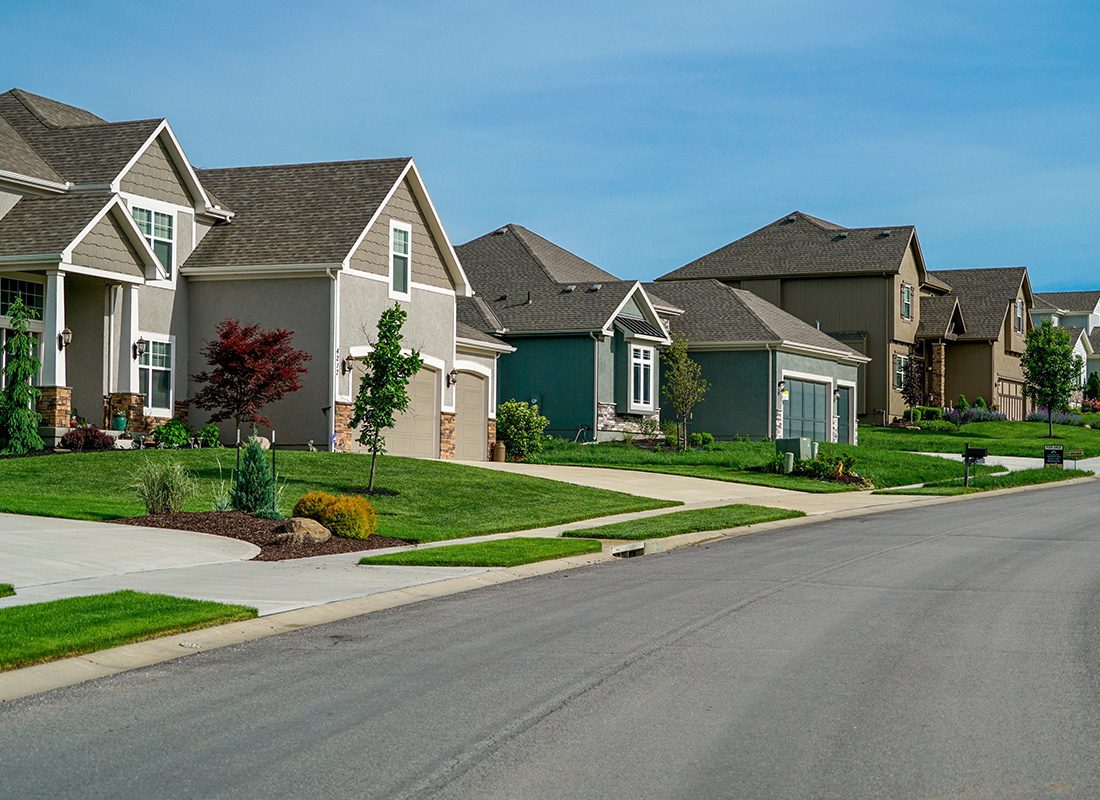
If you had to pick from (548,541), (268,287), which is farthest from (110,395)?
(548,541)

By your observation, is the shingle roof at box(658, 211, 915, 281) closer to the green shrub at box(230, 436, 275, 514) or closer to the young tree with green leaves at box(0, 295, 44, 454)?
the young tree with green leaves at box(0, 295, 44, 454)

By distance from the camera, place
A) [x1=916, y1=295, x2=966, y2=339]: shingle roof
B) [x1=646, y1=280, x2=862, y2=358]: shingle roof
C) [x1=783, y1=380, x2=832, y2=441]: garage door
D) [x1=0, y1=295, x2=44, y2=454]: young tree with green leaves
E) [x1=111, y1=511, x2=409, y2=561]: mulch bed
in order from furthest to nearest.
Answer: [x1=916, y1=295, x2=966, y2=339]: shingle roof → [x1=783, y1=380, x2=832, y2=441]: garage door → [x1=646, y1=280, x2=862, y2=358]: shingle roof → [x1=0, y1=295, x2=44, y2=454]: young tree with green leaves → [x1=111, y1=511, x2=409, y2=561]: mulch bed

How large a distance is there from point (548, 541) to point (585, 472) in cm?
1564

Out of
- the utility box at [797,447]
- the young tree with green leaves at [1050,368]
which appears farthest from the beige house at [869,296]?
the utility box at [797,447]

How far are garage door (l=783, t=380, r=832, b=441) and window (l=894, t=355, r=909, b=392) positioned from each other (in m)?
9.21

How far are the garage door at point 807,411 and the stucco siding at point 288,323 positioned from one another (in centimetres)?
2186

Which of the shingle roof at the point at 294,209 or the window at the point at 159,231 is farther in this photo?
the shingle roof at the point at 294,209

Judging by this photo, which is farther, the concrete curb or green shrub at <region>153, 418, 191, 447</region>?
green shrub at <region>153, 418, 191, 447</region>

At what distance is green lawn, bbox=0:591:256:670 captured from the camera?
397 inches

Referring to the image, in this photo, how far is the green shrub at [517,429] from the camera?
4131cm

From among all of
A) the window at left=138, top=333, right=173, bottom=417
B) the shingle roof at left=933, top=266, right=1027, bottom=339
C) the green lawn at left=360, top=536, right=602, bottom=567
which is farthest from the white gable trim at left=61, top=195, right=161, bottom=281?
the shingle roof at left=933, top=266, right=1027, bottom=339

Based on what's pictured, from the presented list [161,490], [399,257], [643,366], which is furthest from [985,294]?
[161,490]

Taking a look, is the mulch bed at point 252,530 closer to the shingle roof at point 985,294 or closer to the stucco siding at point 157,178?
the stucco siding at point 157,178

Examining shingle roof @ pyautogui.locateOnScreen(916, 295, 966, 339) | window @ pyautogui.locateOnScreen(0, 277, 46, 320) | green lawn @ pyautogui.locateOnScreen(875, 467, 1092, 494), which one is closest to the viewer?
window @ pyautogui.locateOnScreen(0, 277, 46, 320)
